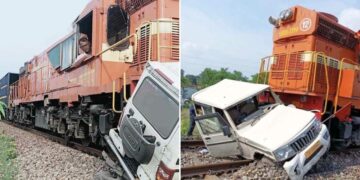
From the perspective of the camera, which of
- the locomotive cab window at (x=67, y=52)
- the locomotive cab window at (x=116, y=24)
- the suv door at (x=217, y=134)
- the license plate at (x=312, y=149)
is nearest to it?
the locomotive cab window at (x=116, y=24)

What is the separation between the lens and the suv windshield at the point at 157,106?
7.02 feet

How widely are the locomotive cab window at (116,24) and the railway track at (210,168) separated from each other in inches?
52.1

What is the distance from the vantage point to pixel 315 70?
225 inches

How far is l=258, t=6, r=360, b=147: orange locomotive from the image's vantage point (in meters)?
5.78

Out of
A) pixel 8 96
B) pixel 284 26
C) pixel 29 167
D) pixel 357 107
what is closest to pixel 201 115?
pixel 29 167

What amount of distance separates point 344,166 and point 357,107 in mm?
1610

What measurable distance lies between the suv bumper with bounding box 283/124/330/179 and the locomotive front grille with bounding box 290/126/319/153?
0.13ft

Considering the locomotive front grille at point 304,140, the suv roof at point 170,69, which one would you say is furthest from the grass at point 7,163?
the locomotive front grille at point 304,140

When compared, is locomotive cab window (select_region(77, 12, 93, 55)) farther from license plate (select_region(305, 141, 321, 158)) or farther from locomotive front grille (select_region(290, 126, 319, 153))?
license plate (select_region(305, 141, 321, 158))

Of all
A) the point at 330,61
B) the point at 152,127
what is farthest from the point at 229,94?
the point at 330,61

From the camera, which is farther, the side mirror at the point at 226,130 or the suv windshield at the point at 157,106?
the side mirror at the point at 226,130

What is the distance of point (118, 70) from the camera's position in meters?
3.20

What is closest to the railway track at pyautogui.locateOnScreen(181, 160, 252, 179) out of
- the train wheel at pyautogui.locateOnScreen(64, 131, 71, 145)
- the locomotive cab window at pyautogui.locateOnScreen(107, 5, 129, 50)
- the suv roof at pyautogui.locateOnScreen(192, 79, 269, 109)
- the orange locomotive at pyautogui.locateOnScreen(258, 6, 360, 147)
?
the suv roof at pyautogui.locateOnScreen(192, 79, 269, 109)

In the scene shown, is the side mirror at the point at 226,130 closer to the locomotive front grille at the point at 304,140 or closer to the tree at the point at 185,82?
the locomotive front grille at the point at 304,140
